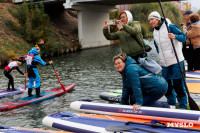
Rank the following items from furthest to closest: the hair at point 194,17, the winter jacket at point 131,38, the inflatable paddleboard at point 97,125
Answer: the hair at point 194,17
the winter jacket at point 131,38
the inflatable paddleboard at point 97,125

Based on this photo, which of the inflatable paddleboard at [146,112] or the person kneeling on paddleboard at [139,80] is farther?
the person kneeling on paddleboard at [139,80]

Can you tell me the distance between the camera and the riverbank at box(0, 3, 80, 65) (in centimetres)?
2366

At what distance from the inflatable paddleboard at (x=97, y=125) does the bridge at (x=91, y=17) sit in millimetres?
24230

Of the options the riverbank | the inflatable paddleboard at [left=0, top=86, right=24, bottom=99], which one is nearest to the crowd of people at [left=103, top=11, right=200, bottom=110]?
the inflatable paddleboard at [left=0, top=86, right=24, bottom=99]

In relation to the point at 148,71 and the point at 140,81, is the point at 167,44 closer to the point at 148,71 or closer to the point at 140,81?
the point at 148,71

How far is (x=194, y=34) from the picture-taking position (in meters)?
9.34

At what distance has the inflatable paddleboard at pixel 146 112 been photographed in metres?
5.34

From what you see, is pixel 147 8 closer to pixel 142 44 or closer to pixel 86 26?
pixel 86 26

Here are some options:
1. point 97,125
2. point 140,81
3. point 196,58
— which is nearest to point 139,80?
point 140,81

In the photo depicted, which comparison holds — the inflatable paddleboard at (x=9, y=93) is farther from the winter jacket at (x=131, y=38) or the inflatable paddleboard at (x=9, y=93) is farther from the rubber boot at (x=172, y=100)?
the rubber boot at (x=172, y=100)

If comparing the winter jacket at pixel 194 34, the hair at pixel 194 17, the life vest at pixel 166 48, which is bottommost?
the life vest at pixel 166 48

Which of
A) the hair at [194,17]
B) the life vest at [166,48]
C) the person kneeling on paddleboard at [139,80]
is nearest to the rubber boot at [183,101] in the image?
the person kneeling on paddleboard at [139,80]

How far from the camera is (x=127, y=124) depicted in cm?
545

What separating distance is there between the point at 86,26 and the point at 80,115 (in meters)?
27.1
